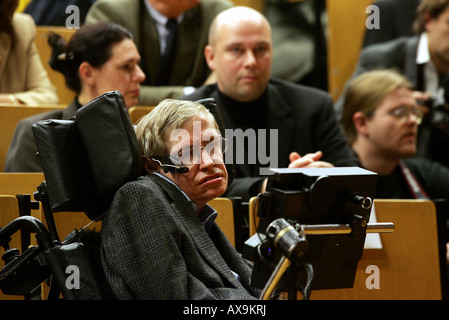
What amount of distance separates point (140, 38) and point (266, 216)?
6.45 feet

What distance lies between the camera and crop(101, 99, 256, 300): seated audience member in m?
1.41

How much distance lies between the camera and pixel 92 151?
154cm

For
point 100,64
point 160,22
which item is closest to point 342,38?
point 160,22

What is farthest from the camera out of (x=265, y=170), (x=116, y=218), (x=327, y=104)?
(x=327, y=104)

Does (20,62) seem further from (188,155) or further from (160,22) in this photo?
(188,155)

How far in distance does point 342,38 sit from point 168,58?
1245mm

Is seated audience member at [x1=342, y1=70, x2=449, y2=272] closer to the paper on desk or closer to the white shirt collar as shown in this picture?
the paper on desk

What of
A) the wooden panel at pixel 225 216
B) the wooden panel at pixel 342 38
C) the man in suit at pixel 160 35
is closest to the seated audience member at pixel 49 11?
the man in suit at pixel 160 35

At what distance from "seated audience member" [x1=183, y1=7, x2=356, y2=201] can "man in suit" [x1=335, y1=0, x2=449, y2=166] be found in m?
0.64

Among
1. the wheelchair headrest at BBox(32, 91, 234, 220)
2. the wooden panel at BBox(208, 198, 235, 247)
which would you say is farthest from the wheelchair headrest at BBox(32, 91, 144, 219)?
the wooden panel at BBox(208, 198, 235, 247)

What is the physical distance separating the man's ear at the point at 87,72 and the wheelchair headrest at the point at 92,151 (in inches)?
43.4

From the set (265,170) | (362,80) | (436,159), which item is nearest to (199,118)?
(265,170)
